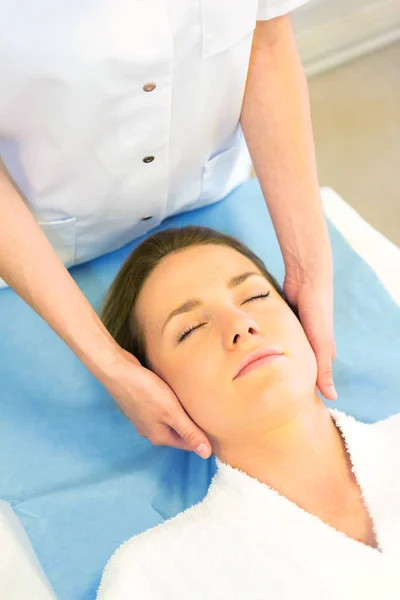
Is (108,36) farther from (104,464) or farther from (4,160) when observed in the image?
(104,464)

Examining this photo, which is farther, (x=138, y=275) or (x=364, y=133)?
(x=364, y=133)

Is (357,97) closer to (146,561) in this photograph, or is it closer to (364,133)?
(364,133)

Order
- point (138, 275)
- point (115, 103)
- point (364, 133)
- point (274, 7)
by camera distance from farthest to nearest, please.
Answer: point (364, 133)
point (138, 275)
point (274, 7)
point (115, 103)

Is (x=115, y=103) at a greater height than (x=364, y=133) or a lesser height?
greater

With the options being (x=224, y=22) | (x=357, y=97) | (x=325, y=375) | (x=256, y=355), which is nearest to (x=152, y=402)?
(x=256, y=355)

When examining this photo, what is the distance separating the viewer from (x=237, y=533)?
1000mm

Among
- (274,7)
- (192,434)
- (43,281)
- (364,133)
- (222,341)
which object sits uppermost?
(274,7)

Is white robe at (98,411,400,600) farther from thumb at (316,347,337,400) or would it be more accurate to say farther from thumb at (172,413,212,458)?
thumb at (316,347,337,400)

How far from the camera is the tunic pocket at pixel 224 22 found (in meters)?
0.96

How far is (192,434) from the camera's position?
103 cm

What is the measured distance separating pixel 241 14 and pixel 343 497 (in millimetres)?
788

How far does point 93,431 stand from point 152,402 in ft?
0.87

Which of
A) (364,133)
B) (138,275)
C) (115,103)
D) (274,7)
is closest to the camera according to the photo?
(115,103)

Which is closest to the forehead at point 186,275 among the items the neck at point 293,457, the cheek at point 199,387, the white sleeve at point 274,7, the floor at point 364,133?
the cheek at point 199,387
